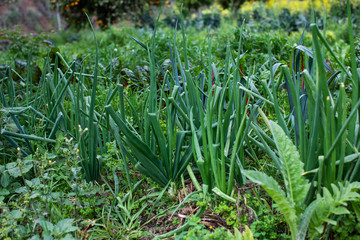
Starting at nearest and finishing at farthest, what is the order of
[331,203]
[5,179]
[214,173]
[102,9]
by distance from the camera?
1. [331,203]
2. [214,173]
3. [5,179]
4. [102,9]

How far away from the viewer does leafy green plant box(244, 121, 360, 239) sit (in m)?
1.02

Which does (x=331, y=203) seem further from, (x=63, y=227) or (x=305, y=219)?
(x=63, y=227)

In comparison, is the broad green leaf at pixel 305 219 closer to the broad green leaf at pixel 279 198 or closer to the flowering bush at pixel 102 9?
the broad green leaf at pixel 279 198

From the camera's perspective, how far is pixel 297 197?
43.1 inches

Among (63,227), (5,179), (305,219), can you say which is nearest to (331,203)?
(305,219)

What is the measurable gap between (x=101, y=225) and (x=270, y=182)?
0.69 metres

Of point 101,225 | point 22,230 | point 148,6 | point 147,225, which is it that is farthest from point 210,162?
point 148,6

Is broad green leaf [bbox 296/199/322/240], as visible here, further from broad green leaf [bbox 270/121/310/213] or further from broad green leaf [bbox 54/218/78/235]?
broad green leaf [bbox 54/218/78/235]

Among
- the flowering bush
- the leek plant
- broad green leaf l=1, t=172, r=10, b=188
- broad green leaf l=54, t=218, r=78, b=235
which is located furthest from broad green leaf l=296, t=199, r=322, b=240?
the flowering bush

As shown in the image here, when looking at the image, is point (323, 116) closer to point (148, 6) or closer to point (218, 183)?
point (218, 183)

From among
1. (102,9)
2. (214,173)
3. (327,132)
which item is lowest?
(214,173)

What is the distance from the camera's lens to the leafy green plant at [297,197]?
102cm

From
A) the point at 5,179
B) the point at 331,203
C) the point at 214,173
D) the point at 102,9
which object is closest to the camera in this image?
the point at 331,203

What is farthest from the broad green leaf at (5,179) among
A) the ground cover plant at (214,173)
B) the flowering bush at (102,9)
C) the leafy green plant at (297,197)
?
the flowering bush at (102,9)
